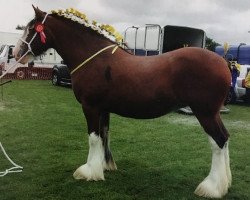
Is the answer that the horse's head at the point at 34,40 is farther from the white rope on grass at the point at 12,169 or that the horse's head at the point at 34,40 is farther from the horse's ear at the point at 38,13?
the white rope on grass at the point at 12,169

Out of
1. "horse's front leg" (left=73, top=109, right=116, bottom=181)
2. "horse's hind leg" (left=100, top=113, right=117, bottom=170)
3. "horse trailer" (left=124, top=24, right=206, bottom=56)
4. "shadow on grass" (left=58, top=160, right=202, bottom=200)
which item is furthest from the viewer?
"horse trailer" (left=124, top=24, right=206, bottom=56)

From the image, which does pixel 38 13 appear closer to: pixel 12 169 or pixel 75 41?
pixel 75 41

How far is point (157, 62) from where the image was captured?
582 centimetres

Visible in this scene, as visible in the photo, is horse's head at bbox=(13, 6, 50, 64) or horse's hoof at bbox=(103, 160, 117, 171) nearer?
horse's head at bbox=(13, 6, 50, 64)

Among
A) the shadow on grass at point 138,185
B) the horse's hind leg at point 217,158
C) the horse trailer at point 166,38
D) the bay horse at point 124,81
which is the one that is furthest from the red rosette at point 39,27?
the horse trailer at point 166,38

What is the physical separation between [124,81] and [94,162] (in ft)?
4.24

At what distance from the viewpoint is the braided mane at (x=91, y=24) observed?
634 centimetres

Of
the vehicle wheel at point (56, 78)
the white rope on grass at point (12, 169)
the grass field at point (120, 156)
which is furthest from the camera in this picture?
the vehicle wheel at point (56, 78)

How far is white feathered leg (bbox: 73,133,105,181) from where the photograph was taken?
613 cm

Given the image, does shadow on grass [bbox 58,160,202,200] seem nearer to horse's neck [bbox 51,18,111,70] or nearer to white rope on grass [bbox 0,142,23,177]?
white rope on grass [bbox 0,142,23,177]

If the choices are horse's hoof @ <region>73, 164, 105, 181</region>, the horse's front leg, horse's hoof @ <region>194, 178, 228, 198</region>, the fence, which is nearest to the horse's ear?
the horse's front leg

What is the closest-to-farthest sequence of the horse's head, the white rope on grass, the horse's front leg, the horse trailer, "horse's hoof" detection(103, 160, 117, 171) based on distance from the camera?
the horse's front leg → the horse's head → the white rope on grass → "horse's hoof" detection(103, 160, 117, 171) → the horse trailer

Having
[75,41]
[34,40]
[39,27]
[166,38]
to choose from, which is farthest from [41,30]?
[166,38]

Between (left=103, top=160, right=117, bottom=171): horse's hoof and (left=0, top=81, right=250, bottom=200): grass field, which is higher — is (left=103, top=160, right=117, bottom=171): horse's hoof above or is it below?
above
